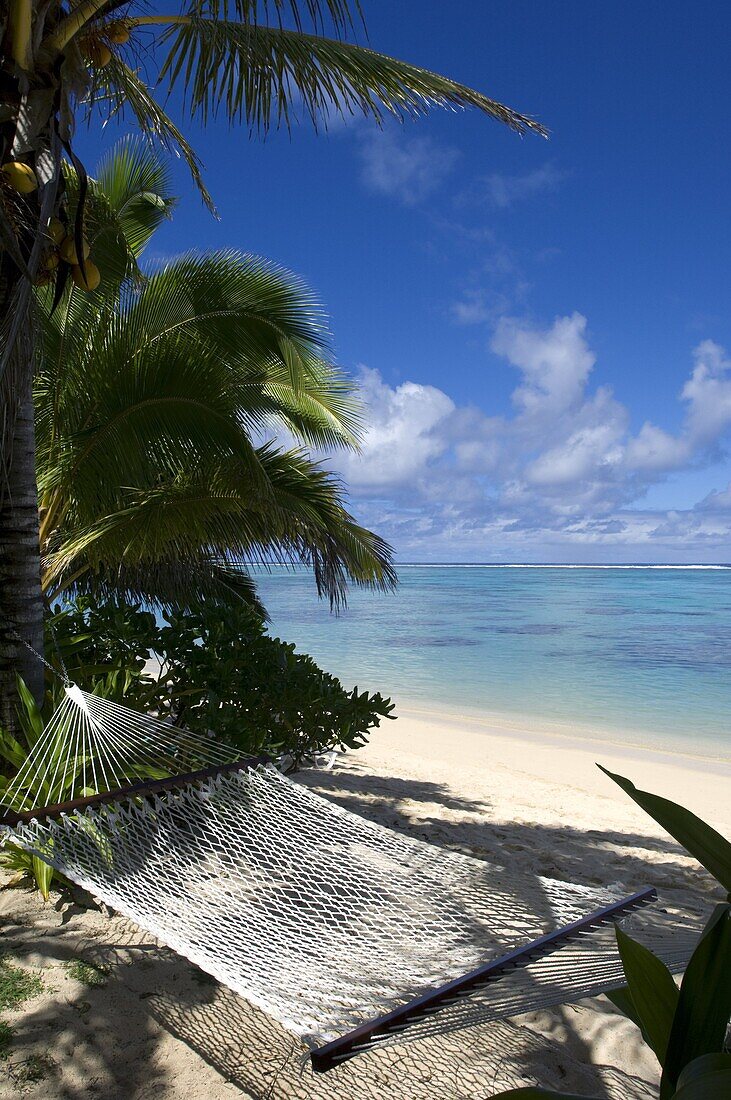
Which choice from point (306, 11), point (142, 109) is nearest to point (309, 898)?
point (306, 11)

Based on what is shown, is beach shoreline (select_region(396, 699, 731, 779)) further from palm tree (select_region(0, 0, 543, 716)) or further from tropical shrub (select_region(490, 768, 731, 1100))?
tropical shrub (select_region(490, 768, 731, 1100))

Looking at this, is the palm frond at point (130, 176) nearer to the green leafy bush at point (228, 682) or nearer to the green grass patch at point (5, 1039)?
the green leafy bush at point (228, 682)

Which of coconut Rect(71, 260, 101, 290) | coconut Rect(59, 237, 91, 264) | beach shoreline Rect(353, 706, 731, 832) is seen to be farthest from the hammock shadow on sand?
beach shoreline Rect(353, 706, 731, 832)

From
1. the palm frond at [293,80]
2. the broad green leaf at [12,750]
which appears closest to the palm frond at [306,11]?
the palm frond at [293,80]

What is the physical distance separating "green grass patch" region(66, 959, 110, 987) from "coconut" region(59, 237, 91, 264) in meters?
2.16

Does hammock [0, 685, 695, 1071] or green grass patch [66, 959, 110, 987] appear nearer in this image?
hammock [0, 685, 695, 1071]

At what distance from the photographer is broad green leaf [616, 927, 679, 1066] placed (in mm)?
811

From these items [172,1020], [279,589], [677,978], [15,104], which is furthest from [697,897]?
[279,589]

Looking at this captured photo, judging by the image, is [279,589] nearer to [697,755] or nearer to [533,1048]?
[697,755]

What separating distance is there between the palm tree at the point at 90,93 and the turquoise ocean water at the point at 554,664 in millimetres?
6024

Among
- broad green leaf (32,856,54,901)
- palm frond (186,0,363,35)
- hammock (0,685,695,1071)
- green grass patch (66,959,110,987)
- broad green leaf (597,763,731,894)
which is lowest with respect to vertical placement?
green grass patch (66,959,110,987)

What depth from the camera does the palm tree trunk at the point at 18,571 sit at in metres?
2.87

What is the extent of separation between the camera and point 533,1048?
1.86 m

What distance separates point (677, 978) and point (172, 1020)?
155 cm
